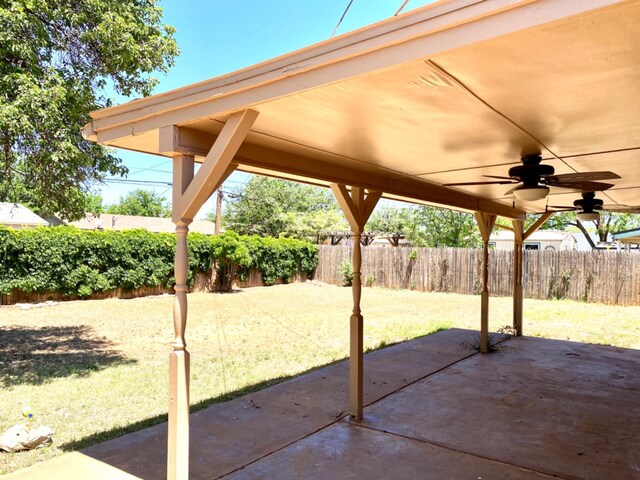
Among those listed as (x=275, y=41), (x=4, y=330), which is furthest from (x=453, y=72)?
(x=275, y=41)

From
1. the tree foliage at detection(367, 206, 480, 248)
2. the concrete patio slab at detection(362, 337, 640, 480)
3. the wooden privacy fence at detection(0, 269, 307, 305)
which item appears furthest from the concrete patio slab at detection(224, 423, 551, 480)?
the tree foliage at detection(367, 206, 480, 248)

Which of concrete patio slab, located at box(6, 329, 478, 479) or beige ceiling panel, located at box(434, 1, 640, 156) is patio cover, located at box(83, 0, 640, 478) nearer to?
beige ceiling panel, located at box(434, 1, 640, 156)

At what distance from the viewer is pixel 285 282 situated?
1655 cm

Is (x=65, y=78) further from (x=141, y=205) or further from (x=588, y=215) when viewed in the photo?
(x=141, y=205)

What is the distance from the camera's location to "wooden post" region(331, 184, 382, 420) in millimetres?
3945

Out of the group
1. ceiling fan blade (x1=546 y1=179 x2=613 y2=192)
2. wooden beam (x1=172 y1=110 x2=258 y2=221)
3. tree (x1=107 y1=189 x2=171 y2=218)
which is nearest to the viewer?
wooden beam (x1=172 y1=110 x2=258 y2=221)

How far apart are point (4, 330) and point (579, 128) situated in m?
8.95

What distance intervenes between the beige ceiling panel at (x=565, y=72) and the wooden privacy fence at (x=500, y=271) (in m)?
10.7

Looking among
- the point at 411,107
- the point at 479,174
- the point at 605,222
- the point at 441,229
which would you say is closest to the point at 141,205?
the point at 441,229

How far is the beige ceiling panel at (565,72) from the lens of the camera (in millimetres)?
1440

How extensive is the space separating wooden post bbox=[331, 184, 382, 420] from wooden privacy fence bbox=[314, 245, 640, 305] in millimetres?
10386

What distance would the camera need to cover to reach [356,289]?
4.05m

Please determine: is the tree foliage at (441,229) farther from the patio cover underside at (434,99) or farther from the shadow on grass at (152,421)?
the patio cover underside at (434,99)

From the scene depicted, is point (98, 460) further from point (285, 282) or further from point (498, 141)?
point (285, 282)
